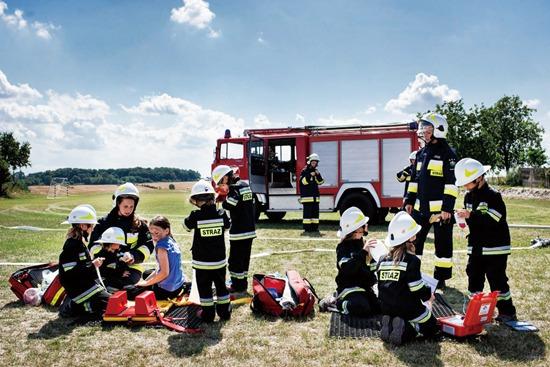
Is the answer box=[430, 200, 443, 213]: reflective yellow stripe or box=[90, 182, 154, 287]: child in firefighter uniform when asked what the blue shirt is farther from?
box=[430, 200, 443, 213]: reflective yellow stripe

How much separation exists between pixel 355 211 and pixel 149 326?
2268 millimetres

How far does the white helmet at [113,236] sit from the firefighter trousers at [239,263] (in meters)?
1.43

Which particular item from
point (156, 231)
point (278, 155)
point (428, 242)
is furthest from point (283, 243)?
point (156, 231)

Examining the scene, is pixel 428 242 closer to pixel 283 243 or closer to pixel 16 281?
pixel 283 243

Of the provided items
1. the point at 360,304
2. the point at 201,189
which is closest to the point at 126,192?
the point at 201,189

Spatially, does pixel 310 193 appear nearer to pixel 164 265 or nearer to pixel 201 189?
pixel 164 265

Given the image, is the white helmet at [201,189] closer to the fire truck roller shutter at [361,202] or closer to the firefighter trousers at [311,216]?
the firefighter trousers at [311,216]

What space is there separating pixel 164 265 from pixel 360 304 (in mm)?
2143

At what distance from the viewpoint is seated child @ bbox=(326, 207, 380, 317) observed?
4.61 metres

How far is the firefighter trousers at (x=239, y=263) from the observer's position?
600 centimetres

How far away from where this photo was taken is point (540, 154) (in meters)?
50.5

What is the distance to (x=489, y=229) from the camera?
14.9 ft

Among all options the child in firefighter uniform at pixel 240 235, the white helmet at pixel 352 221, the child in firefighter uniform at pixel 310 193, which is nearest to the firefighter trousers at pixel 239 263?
the child in firefighter uniform at pixel 240 235

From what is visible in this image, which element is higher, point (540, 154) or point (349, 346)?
point (540, 154)
